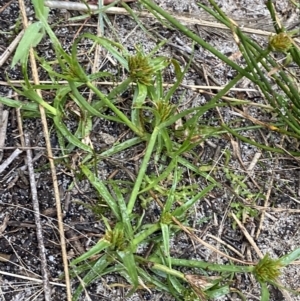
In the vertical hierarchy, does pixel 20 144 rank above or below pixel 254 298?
above

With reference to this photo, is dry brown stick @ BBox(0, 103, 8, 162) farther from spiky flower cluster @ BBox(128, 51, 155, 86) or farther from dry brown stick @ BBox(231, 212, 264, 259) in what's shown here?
dry brown stick @ BBox(231, 212, 264, 259)

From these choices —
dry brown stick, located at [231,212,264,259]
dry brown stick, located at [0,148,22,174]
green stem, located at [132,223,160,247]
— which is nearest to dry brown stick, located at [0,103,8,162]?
dry brown stick, located at [0,148,22,174]

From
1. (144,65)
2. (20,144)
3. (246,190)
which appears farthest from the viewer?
(246,190)

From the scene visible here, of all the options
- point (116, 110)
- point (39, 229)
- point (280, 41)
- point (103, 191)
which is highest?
point (280, 41)

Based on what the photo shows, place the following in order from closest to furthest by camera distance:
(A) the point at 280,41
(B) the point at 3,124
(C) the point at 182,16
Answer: (A) the point at 280,41, (B) the point at 3,124, (C) the point at 182,16

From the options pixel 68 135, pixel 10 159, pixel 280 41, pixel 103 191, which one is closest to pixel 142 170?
pixel 103 191

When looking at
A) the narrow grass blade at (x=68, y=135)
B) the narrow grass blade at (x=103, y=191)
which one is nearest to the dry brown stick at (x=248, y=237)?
the narrow grass blade at (x=103, y=191)

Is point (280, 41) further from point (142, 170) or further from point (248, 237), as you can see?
point (248, 237)

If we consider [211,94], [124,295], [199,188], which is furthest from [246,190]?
[124,295]

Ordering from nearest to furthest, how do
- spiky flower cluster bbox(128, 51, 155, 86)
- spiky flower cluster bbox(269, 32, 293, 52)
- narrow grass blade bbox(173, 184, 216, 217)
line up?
spiky flower cluster bbox(269, 32, 293, 52) < spiky flower cluster bbox(128, 51, 155, 86) < narrow grass blade bbox(173, 184, 216, 217)

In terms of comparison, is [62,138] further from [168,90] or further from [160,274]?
[160,274]

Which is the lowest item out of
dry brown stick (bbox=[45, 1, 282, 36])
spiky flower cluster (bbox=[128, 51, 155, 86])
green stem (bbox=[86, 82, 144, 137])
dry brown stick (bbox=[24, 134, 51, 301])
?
dry brown stick (bbox=[24, 134, 51, 301])
